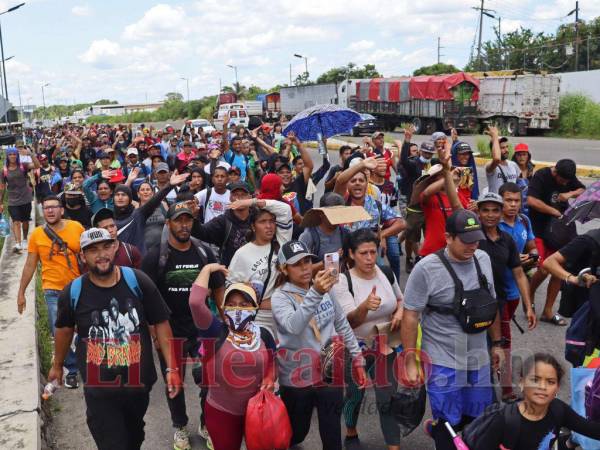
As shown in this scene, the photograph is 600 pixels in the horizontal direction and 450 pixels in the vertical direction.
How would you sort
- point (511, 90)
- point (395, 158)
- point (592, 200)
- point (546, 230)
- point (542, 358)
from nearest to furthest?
point (542, 358)
point (592, 200)
point (546, 230)
point (395, 158)
point (511, 90)

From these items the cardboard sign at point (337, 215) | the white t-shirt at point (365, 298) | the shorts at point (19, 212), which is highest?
the cardboard sign at point (337, 215)

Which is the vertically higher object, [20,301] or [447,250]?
[447,250]

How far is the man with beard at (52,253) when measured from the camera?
18.4 ft

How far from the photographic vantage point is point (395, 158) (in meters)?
10.3

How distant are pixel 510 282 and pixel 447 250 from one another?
1.21 m

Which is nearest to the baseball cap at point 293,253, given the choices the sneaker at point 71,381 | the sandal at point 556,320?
the sneaker at point 71,381

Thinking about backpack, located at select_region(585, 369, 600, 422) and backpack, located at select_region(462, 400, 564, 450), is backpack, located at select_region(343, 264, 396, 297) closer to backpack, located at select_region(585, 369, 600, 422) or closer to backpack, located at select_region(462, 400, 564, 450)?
backpack, located at select_region(462, 400, 564, 450)

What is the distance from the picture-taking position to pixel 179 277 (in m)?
4.64

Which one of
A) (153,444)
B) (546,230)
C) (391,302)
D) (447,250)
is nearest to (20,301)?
(153,444)

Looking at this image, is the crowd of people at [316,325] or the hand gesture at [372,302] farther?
the hand gesture at [372,302]

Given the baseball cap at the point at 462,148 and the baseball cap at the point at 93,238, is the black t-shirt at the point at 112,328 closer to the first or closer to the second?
the baseball cap at the point at 93,238

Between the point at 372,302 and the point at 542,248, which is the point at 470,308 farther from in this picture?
the point at 542,248

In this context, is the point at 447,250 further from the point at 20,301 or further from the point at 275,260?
the point at 20,301

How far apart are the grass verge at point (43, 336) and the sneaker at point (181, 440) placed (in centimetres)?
205
